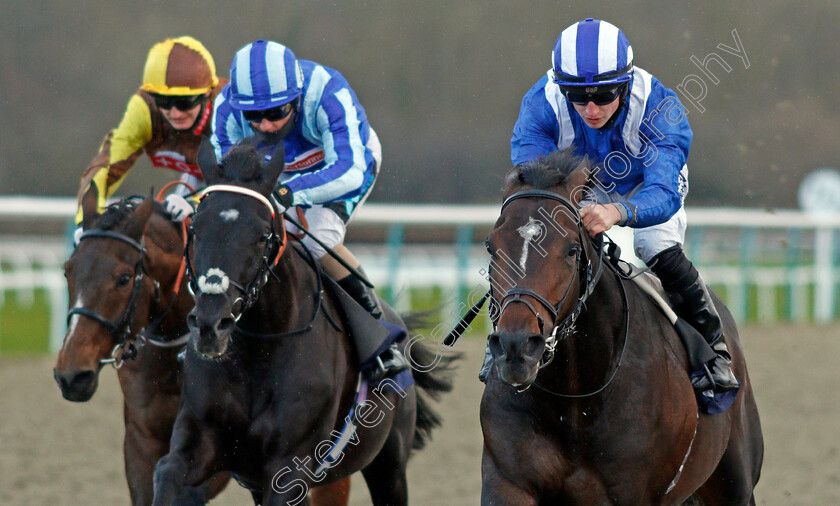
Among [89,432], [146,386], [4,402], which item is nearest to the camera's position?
[146,386]

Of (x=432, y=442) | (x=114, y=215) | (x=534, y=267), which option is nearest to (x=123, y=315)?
(x=114, y=215)

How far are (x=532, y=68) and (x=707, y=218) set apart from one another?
26.1 feet

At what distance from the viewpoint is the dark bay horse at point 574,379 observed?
2.83 metres

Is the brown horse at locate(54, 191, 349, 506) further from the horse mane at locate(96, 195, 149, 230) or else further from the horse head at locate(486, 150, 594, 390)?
the horse head at locate(486, 150, 594, 390)

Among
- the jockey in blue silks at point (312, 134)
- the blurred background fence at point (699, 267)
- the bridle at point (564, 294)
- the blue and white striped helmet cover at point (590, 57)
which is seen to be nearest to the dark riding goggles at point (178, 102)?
the jockey in blue silks at point (312, 134)

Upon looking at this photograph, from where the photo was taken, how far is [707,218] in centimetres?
1250

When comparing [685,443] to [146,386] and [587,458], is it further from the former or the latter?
[146,386]

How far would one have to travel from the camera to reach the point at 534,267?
2.80 metres

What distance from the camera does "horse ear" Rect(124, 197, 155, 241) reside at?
4.20 metres

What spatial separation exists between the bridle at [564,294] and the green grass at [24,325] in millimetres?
7974

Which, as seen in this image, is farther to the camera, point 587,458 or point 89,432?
point 89,432

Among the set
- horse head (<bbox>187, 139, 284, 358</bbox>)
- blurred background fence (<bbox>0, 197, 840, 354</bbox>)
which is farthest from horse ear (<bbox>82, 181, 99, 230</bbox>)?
blurred background fence (<bbox>0, 197, 840, 354</bbox>)

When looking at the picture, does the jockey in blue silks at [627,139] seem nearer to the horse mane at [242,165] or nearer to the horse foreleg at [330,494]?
the horse mane at [242,165]

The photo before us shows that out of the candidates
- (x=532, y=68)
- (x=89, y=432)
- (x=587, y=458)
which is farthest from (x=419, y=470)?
(x=532, y=68)
